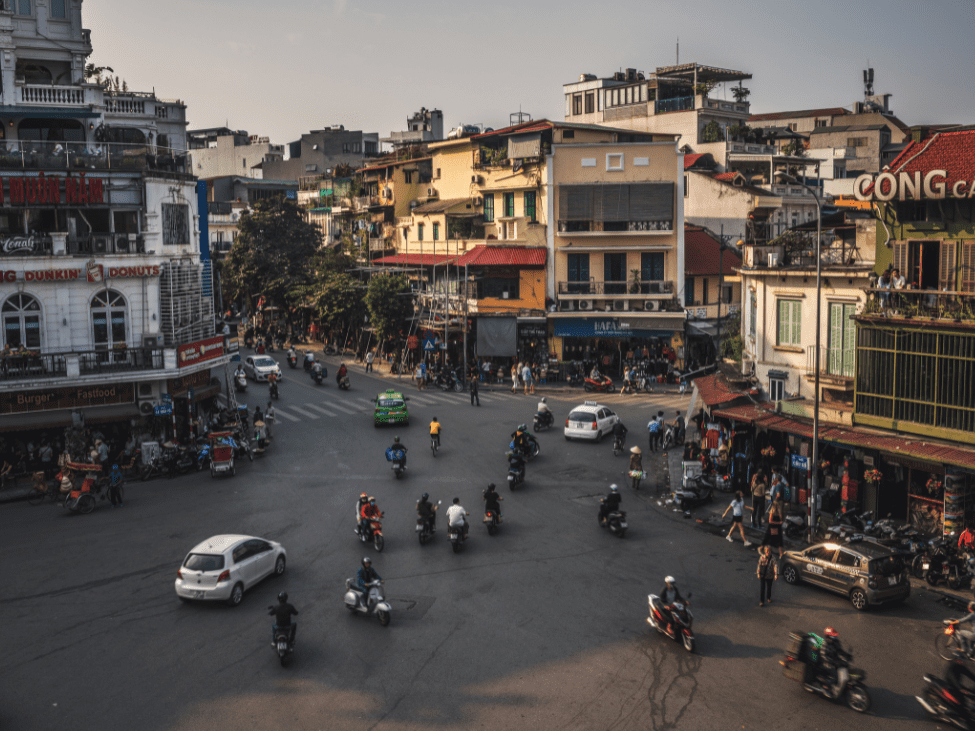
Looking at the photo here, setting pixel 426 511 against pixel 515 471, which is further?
pixel 515 471

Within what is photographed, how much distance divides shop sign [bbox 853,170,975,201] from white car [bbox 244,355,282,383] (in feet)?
113

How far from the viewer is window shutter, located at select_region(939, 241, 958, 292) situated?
2417cm

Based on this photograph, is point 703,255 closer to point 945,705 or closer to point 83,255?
point 83,255

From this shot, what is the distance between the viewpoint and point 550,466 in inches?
1284

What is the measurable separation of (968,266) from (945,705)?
13.4 metres

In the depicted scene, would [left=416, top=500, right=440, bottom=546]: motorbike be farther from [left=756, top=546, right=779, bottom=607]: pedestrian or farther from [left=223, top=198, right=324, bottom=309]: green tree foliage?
[left=223, top=198, right=324, bottom=309]: green tree foliage

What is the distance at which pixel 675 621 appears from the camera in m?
17.5

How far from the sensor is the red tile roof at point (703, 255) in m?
52.8

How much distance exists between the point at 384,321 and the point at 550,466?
2575 cm

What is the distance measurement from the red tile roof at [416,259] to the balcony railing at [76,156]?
23839 mm

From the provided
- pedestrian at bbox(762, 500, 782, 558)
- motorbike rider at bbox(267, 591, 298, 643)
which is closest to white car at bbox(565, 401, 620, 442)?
pedestrian at bbox(762, 500, 782, 558)

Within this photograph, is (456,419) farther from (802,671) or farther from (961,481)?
(802,671)

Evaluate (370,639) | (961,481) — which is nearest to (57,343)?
(370,639)

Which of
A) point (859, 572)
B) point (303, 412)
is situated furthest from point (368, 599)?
point (303, 412)
